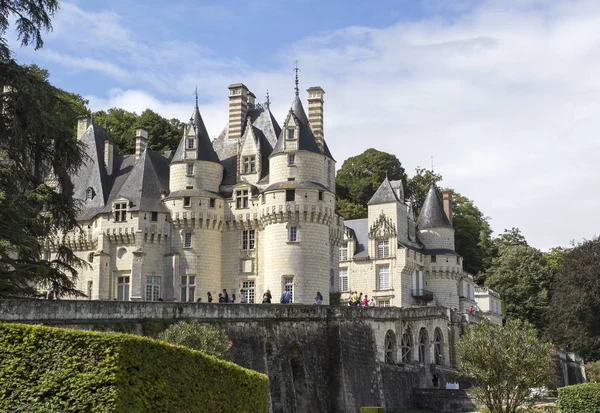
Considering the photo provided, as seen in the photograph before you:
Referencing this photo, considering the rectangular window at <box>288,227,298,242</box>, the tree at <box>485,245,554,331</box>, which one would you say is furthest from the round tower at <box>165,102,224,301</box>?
the tree at <box>485,245,554,331</box>

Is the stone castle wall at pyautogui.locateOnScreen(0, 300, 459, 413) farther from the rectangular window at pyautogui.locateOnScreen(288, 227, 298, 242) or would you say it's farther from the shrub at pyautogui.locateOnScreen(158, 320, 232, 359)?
the rectangular window at pyautogui.locateOnScreen(288, 227, 298, 242)

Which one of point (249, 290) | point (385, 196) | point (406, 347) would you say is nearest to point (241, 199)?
point (249, 290)

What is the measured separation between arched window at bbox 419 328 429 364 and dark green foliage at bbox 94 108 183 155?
2460cm

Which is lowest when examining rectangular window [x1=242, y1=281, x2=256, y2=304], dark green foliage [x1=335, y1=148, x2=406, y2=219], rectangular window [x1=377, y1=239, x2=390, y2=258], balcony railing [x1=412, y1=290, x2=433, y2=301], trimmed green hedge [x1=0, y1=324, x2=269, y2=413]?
trimmed green hedge [x1=0, y1=324, x2=269, y2=413]

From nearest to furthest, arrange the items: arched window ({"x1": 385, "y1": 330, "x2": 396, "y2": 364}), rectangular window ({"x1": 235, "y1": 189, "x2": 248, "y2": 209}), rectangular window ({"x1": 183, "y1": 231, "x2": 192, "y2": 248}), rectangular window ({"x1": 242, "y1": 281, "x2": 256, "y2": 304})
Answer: arched window ({"x1": 385, "y1": 330, "x2": 396, "y2": 364}) → rectangular window ({"x1": 242, "y1": 281, "x2": 256, "y2": 304}) → rectangular window ({"x1": 183, "y1": 231, "x2": 192, "y2": 248}) → rectangular window ({"x1": 235, "y1": 189, "x2": 248, "y2": 209})

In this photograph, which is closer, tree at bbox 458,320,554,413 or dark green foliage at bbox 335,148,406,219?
tree at bbox 458,320,554,413

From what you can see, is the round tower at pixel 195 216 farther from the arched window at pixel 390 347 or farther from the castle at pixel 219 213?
the arched window at pixel 390 347

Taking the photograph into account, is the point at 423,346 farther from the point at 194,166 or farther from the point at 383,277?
the point at 194,166

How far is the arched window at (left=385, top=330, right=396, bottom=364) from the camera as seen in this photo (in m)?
39.7

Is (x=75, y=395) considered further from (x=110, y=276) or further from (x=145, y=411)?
(x=110, y=276)

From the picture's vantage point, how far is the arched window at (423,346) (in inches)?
1656

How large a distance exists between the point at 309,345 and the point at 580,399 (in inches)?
395

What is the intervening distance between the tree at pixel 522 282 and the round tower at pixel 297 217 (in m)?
26.2

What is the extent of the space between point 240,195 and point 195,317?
13.6 m
